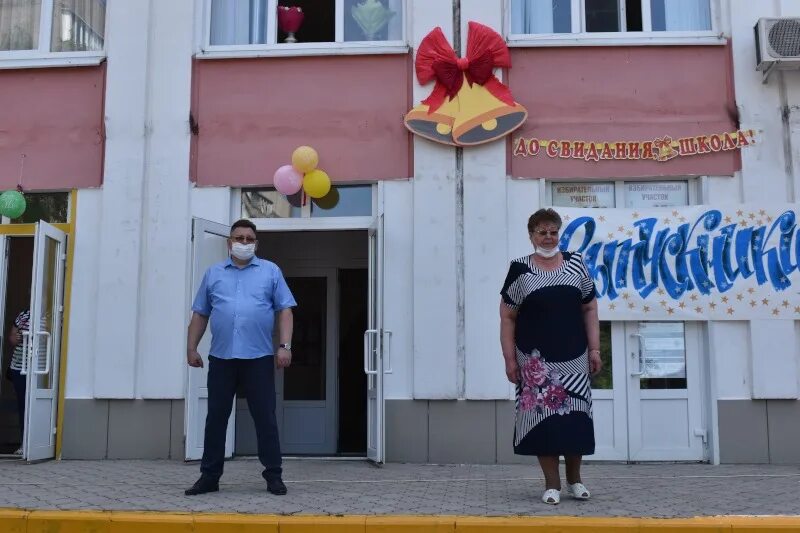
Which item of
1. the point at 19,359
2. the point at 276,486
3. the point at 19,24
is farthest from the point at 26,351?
the point at 276,486

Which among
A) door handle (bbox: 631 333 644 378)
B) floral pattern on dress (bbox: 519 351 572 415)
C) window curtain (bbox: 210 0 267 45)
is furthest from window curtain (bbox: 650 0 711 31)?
floral pattern on dress (bbox: 519 351 572 415)

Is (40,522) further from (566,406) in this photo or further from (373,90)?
(373,90)

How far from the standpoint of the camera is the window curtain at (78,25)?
31.1 ft

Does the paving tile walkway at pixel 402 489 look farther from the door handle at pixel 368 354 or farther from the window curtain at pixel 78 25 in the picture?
the window curtain at pixel 78 25

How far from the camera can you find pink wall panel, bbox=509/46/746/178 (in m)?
8.67

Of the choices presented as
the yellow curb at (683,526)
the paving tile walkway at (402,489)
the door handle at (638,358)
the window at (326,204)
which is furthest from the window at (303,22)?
the yellow curb at (683,526)

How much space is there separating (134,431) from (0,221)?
270 centimetres

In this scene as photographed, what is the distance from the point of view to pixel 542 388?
571cm

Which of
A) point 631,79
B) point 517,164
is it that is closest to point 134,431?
point 517,164

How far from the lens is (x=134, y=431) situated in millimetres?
8633

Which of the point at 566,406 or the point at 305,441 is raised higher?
the point at 566,406

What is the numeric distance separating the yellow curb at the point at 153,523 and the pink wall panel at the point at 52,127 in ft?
15.2

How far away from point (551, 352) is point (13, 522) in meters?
3.58

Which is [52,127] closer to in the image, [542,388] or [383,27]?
[383,27]
